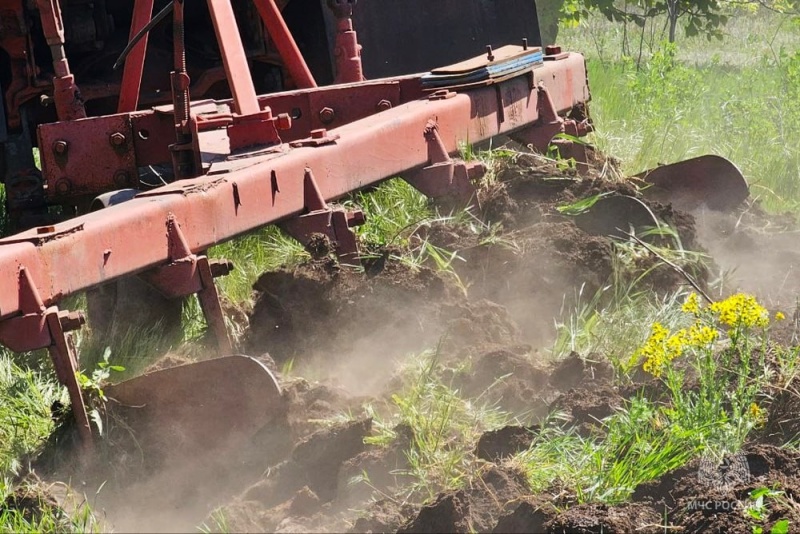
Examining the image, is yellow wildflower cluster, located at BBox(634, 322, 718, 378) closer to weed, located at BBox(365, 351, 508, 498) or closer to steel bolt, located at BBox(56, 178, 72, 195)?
weed, located at BBox(365, 351, 508, 498)

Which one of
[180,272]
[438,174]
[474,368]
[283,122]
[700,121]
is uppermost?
[283,122]

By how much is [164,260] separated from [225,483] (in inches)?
28.5

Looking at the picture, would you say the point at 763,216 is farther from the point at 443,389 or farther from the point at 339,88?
the point at 443,389

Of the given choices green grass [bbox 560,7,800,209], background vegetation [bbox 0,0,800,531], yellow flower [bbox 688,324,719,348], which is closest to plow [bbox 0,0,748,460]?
background vegetation [bbox 0,0,800,531]

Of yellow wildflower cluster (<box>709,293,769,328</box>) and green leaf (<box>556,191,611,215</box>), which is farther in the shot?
green leaf (<box>556,191,611,215</box>)

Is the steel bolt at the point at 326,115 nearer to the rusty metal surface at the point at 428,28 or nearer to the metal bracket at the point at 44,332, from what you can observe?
the rusty metal surface at the point at 428,28

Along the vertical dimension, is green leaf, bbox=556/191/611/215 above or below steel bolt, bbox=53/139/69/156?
below

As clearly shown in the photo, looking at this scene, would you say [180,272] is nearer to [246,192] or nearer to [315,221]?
[246,192]

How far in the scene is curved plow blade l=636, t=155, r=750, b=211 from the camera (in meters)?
5.61

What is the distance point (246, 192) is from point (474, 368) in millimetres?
955

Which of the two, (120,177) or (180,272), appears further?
(120,177)

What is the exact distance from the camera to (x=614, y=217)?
5.05 metres

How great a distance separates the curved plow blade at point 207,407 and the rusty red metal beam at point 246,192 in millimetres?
373

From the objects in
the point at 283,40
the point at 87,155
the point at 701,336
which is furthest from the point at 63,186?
the point at 701,336
